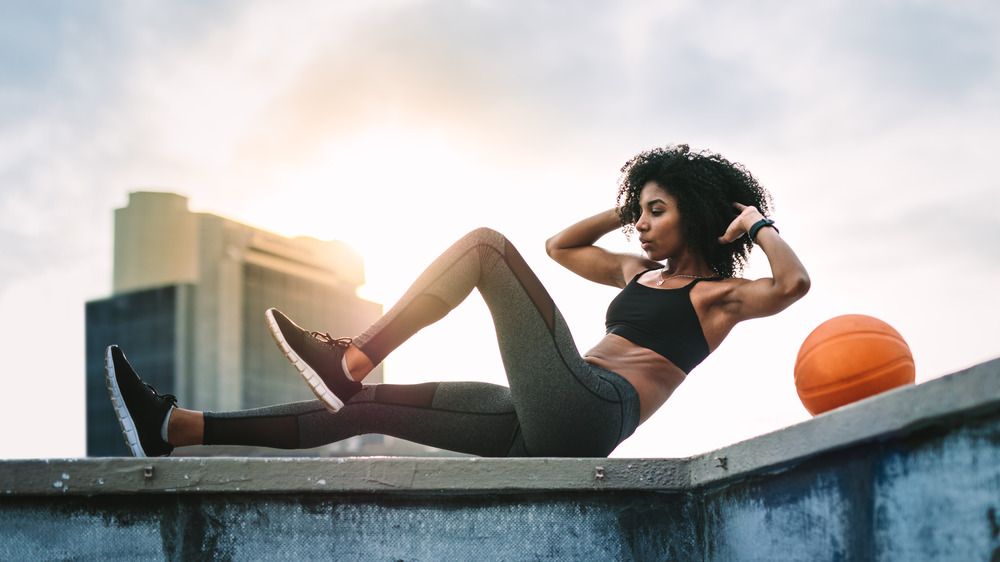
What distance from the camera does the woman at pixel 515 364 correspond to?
2.89 metres

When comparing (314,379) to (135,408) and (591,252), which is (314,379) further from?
(591,252)

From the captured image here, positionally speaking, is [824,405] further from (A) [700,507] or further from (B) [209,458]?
(B) [209,458]

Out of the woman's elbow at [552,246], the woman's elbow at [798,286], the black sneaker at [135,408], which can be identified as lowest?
the black sneaker at [135,408]

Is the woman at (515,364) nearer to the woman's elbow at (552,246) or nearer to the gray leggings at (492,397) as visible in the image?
the gray leggings at (492,397)

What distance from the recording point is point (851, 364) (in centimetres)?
276

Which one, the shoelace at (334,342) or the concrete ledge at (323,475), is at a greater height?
the shoelace at (334,342)

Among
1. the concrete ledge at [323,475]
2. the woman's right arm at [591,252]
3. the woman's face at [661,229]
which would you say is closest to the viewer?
the concrete ledge at [323,475]

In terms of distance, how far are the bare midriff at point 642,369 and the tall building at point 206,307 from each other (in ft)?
193

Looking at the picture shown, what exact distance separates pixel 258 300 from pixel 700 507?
69.8 metres

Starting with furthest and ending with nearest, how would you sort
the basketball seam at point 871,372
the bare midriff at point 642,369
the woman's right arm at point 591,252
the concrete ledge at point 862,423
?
the woman's right arm at point 591,252 → the bare midriff at point 642,369 → the basketball seam at point 871,372 → the concrete ledge at point 862,423

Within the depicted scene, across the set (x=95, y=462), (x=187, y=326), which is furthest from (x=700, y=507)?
(x=187, y=326)

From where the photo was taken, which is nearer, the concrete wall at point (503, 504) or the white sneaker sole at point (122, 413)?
the concrete wall at point (503, 504)

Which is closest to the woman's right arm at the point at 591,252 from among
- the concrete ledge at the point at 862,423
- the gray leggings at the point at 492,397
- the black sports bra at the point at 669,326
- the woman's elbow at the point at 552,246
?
the woman's elbow at the point at 552,246

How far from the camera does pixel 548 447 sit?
117 inches
